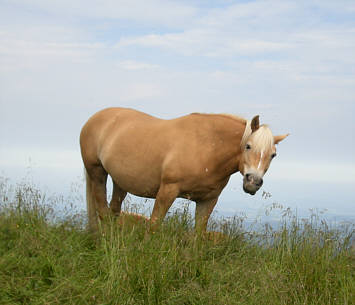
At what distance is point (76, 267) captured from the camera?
17.3 feet

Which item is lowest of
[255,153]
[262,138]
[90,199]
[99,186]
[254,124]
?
[90,199]

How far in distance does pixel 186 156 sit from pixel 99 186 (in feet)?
6.72

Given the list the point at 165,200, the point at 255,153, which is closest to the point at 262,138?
the point at 255,153

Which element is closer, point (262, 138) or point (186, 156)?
point (262, 138)

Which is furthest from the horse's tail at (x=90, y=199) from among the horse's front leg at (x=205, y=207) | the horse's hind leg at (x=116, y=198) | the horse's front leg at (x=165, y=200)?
the horse's front leg at (x=205, y=207)

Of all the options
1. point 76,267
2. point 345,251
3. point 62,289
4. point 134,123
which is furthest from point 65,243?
point 345,251

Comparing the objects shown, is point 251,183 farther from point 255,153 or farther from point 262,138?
point 262,138

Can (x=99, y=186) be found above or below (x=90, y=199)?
above

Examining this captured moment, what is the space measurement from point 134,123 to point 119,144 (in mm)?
419

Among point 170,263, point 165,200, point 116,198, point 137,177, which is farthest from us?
point 116,198

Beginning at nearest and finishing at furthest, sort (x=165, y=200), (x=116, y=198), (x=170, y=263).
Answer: (x=170, y=263), (x=165, y=200), (x=116, y=198)

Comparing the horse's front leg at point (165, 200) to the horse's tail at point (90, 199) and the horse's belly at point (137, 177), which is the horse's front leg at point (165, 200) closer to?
the horse's belly at point (137, 177)

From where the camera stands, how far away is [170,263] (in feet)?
15.5

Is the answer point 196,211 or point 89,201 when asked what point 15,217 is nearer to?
point 89,201
